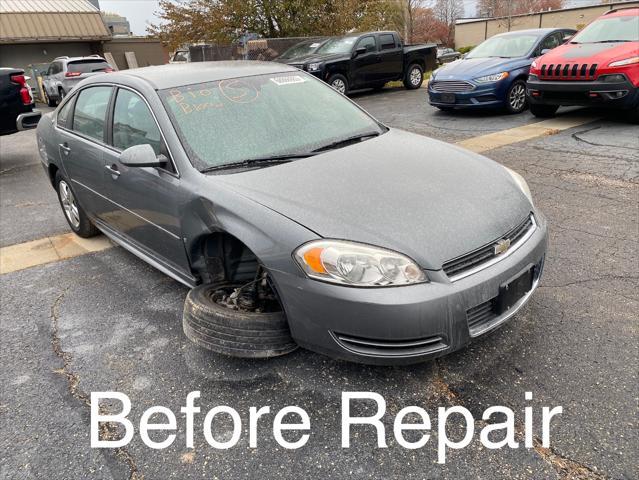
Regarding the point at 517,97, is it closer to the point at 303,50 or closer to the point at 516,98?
the point at 516,98

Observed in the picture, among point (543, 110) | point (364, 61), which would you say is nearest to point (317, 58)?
point (364, 61)

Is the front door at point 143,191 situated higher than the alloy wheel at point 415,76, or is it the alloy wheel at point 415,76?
the front door at point 143,191

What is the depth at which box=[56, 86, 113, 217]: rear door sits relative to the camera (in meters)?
3.95

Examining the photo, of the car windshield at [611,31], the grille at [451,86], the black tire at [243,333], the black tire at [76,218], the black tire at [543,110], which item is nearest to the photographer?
the black tire at [243,333]

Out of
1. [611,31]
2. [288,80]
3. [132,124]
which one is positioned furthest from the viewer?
[611,31]

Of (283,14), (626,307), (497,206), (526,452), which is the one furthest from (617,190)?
(283,14)

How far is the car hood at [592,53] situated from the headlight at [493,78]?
2.61 feet

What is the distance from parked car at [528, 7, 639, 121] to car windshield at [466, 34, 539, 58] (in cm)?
103

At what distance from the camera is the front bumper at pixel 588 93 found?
744cm

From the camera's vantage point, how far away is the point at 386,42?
45.9 feet

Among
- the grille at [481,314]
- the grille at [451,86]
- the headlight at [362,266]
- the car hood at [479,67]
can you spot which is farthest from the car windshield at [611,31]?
the headlight at [362,266]

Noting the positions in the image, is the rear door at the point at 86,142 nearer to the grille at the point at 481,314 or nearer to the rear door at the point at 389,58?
the grille at the point at 481,314

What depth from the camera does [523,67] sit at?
9.15 m

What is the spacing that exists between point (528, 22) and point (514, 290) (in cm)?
3969
